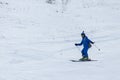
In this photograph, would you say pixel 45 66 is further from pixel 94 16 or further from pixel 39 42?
pixel 94 16

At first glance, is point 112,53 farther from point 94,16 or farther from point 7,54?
point 94,16

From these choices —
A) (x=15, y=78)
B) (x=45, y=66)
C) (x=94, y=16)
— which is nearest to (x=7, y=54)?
(x=45, y=66)

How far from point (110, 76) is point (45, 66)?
2.61 metres

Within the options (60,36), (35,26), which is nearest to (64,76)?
(60,36)

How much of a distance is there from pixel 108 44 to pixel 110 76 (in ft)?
19.6

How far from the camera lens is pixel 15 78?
12.2m

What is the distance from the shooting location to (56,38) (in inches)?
774

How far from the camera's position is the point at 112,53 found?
16.7 meters

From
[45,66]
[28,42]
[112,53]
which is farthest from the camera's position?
[28,42]

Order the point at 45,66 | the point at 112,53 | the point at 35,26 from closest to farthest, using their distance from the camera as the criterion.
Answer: the point at 45,66
the point at 112,53
the point at 35,26

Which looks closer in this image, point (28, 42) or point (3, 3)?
point (28, 42)

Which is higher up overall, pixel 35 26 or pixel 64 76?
pixel 35 26

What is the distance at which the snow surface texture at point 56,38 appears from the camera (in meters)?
13.3

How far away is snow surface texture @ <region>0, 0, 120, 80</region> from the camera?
13312 mm
